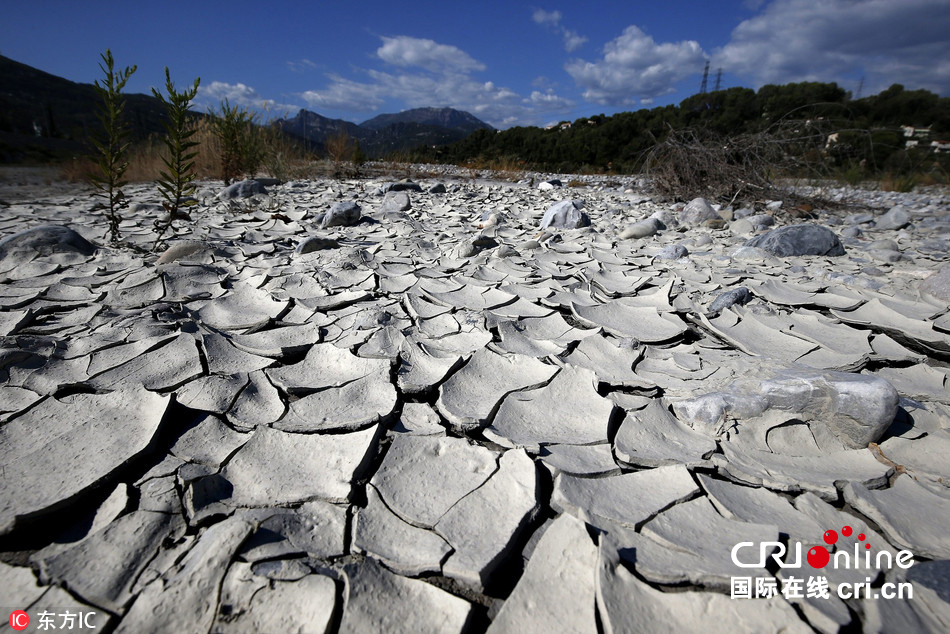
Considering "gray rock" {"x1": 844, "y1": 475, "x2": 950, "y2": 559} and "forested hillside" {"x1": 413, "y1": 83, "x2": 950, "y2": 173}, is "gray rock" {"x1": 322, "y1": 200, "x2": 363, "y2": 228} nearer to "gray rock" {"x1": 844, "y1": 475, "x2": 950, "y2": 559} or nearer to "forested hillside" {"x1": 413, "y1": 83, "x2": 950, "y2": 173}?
"gray rock" {"x1": 844, "y1": 475, "x2": 950, "y2": 559}

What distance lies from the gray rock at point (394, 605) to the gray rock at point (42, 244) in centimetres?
261

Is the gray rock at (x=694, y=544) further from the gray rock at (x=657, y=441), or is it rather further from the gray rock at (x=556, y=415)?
the gray rock at (x=556, y=415)

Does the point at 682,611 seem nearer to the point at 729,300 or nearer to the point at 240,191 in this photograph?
the point at 729,300

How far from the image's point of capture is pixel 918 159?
30.8 feet

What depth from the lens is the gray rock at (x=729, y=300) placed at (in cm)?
177

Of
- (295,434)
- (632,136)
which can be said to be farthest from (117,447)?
(632,136)

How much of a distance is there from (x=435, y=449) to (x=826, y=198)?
587 centimetres

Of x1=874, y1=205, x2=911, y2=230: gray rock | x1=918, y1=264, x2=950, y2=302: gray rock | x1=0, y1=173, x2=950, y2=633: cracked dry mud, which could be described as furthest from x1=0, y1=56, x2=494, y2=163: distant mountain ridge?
x1=874, y1=205, x2=911, y2=230: gray rock

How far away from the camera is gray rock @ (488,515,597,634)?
646 millimetres

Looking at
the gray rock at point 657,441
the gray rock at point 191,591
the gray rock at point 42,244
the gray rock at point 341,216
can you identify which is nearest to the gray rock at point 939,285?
the gray rock at point 657,441

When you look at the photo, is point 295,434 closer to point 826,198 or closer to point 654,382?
point 654,382

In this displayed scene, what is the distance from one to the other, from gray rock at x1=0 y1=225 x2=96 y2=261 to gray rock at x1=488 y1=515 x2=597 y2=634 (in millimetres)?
2822

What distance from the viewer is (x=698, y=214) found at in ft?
12.6

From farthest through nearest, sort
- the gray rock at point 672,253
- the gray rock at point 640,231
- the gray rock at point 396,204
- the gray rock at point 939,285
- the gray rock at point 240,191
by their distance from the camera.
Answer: the gray rock at point 240,191 → the gray rock at point 396,204 → the gray rock at point 640,231 → the gray rock at point 672,253 → the gray rock at point 939,285
